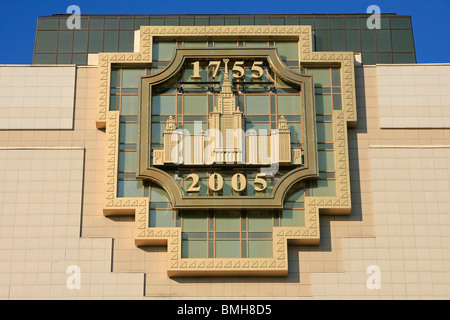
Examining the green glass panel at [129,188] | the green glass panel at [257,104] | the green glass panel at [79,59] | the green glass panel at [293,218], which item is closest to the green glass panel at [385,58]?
the green glass panel at [257,104]

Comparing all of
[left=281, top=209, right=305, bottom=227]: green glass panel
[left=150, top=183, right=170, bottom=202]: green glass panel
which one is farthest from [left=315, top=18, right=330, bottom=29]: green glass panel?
[left=150, top=183, right=170, bottom=202]: green glass panel

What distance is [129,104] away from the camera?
145 feet

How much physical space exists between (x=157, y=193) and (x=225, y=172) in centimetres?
369

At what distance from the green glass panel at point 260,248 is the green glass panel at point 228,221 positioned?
1.10 metres

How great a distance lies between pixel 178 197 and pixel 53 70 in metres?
10.5

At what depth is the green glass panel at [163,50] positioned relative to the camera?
1781 inches

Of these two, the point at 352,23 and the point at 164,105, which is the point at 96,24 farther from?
the point at 352,23

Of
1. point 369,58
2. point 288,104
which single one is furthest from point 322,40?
point 288,104

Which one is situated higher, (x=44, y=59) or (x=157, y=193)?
(x=44, y=59)

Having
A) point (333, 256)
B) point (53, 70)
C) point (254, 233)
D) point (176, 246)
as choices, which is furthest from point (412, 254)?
point (53, 70)

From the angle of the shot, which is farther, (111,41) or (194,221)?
(111,41)

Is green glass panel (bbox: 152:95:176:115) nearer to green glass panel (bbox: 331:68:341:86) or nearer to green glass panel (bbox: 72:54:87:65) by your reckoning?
green glass panel (bbox: 72:54:87:65)

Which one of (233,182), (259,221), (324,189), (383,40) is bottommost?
(259,221)
